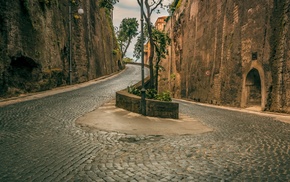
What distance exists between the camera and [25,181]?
336 cm

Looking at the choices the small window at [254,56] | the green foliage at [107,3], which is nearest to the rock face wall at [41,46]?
the green foliage at [107,3]

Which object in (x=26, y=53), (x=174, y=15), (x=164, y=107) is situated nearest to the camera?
(x=164, y=107)

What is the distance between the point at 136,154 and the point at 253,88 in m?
11.5

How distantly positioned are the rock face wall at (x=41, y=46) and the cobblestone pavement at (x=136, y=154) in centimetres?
629

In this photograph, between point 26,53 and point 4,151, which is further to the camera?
point 26,53

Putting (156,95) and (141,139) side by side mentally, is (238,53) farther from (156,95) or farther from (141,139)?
(141,139)

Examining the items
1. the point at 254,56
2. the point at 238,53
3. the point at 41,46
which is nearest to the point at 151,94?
the point at 254,56

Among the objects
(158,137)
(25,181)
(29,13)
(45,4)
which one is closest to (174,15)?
(45,4)

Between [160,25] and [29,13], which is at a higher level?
[160,25]

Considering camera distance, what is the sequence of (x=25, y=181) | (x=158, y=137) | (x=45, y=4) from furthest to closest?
(x=45, y=4) < (x=158, y=137) < (x=25, y=181)

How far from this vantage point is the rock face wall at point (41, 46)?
12.4 metres

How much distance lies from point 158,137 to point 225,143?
5.06ft

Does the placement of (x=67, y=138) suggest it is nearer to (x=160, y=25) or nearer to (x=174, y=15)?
(x=174, y=15)

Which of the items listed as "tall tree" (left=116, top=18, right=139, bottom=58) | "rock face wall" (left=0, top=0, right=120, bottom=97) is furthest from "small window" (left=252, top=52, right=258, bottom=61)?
"tall tree" (left=116, top=18, right=139, bottom=58)
